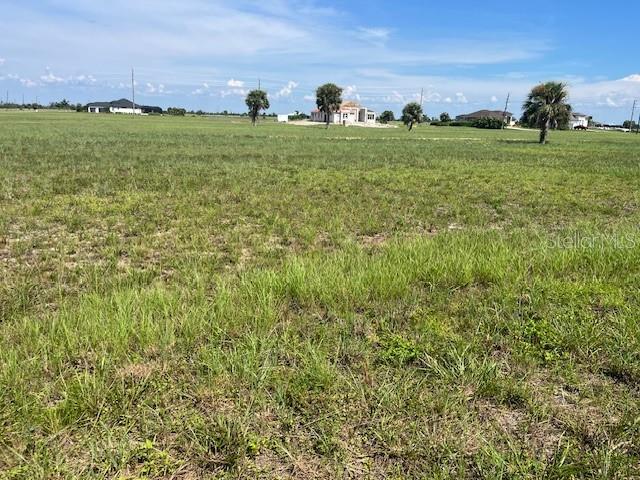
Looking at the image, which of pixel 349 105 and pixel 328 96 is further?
pixel 349 105

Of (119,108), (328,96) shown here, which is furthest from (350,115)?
(119,108)

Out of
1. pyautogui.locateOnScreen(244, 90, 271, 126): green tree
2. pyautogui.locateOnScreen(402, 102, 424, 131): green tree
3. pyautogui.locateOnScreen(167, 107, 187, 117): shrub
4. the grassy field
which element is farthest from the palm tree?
pyautogui.locateOnScreen(167, 107, 187, 117): shrub

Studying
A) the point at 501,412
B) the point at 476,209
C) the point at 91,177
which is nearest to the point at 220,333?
the point at 501,412

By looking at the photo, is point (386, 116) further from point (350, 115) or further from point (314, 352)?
point (314, 352)

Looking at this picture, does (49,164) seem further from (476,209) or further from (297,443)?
(297,443)

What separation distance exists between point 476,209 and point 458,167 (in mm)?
9645

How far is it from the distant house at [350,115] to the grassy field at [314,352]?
123m

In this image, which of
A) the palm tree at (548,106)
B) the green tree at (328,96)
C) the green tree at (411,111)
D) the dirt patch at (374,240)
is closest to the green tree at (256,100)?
the green tree at (328,96)

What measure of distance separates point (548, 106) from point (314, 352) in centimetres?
4651

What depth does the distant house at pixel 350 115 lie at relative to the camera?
131 metres

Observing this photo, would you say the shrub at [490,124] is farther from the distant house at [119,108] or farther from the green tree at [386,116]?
the distant house at [119,108]

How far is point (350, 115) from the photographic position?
137125 mm

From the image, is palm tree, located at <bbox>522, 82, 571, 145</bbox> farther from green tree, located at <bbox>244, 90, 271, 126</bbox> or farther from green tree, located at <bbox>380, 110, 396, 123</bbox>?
green tree, located at <bbox>380, 110, 396, 123</bbox>

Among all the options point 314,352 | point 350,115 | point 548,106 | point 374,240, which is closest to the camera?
point 314,352
